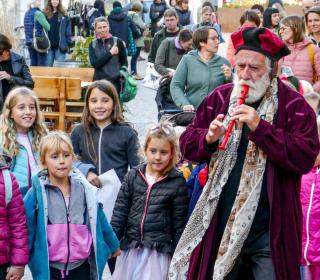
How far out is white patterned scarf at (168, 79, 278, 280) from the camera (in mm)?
4887

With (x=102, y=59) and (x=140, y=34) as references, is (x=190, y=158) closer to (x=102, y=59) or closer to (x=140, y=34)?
(x=102, y=59)

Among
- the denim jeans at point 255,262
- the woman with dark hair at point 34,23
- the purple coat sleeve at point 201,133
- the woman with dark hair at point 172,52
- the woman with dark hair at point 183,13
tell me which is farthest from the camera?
the woman with dark hair at point 183,13

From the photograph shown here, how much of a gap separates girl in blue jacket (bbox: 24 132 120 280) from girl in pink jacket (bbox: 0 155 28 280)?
129 millimetres

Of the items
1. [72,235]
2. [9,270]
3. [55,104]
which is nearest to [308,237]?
[72,235]

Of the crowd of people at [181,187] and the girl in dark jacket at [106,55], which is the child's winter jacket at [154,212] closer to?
the crowd of people at [181,187]

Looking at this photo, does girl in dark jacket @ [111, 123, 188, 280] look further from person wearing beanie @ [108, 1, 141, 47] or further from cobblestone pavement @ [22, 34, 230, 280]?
person wearing beanie @ [108, 1, 141, 47]

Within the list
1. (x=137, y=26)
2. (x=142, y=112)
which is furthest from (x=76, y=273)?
(x=137, y=26)

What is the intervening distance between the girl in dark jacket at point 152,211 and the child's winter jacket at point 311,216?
0.80 metres

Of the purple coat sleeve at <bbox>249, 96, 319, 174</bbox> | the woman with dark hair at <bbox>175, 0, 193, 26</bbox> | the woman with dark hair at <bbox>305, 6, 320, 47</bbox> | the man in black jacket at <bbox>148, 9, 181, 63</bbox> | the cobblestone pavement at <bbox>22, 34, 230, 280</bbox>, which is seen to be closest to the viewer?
the purple coat sleeve at <bbox>249, 96, 319, 174</bbox>

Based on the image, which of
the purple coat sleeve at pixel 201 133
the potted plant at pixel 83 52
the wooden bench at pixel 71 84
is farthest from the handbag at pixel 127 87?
the purple coat sleeve at pixel 201 133

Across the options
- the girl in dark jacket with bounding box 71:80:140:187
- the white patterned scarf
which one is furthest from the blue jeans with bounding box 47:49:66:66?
the white patterned scarf

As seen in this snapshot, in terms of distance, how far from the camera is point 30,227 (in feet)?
19.0

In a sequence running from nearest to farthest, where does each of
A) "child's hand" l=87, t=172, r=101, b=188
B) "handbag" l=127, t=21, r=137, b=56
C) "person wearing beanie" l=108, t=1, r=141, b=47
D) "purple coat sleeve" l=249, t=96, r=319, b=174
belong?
1. "purple coat sleeve" l=249, t=96, r=319, b=174
2. "child's hand" l=87, t=172, r=101, b=188
3. "handbag" l=127, t=21, r=137, b=56
4. "person wearing beanie" l=108, t=1, r=141, b=47

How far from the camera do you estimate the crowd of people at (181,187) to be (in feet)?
16.1
